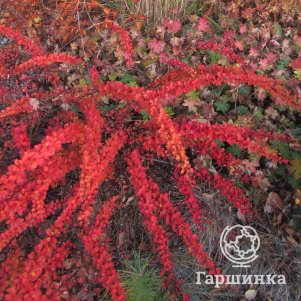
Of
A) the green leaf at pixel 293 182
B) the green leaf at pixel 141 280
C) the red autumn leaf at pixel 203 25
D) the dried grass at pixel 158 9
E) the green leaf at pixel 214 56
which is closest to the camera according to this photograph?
the green leaf at pixel 141 280

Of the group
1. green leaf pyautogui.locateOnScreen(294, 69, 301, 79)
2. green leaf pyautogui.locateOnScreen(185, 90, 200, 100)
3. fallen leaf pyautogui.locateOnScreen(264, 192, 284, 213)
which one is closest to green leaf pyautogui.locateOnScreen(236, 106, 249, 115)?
green leaf pyautogui.locateOnScreen(185, 90, 200, 100)

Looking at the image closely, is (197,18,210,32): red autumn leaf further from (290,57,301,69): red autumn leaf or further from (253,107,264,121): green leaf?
(253,107,264,121): green leaf

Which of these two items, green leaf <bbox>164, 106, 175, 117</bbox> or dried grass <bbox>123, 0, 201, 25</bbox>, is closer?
green leaf <bbox>164, 106, 175, 117</bbox>

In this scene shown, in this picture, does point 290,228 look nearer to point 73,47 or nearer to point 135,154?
point 135,154

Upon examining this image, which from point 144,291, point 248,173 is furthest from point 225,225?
point 144,291

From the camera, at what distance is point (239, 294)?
230 cm

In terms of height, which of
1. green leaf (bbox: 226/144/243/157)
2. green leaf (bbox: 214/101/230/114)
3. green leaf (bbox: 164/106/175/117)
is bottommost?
green leaf (bbox: 226/144/243/157)

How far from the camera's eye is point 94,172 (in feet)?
6.41

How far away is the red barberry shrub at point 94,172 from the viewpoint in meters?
1.91

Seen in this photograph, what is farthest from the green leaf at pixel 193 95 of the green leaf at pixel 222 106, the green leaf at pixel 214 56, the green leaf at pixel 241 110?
the green leaf at pixel 214 56

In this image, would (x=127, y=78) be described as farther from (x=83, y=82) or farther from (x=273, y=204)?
(x=273, y=204)

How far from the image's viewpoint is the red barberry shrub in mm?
1909

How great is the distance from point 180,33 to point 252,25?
0.64m

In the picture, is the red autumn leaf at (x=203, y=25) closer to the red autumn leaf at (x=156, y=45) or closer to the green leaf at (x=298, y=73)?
the red autumn leaf at (x=156, y=45)
